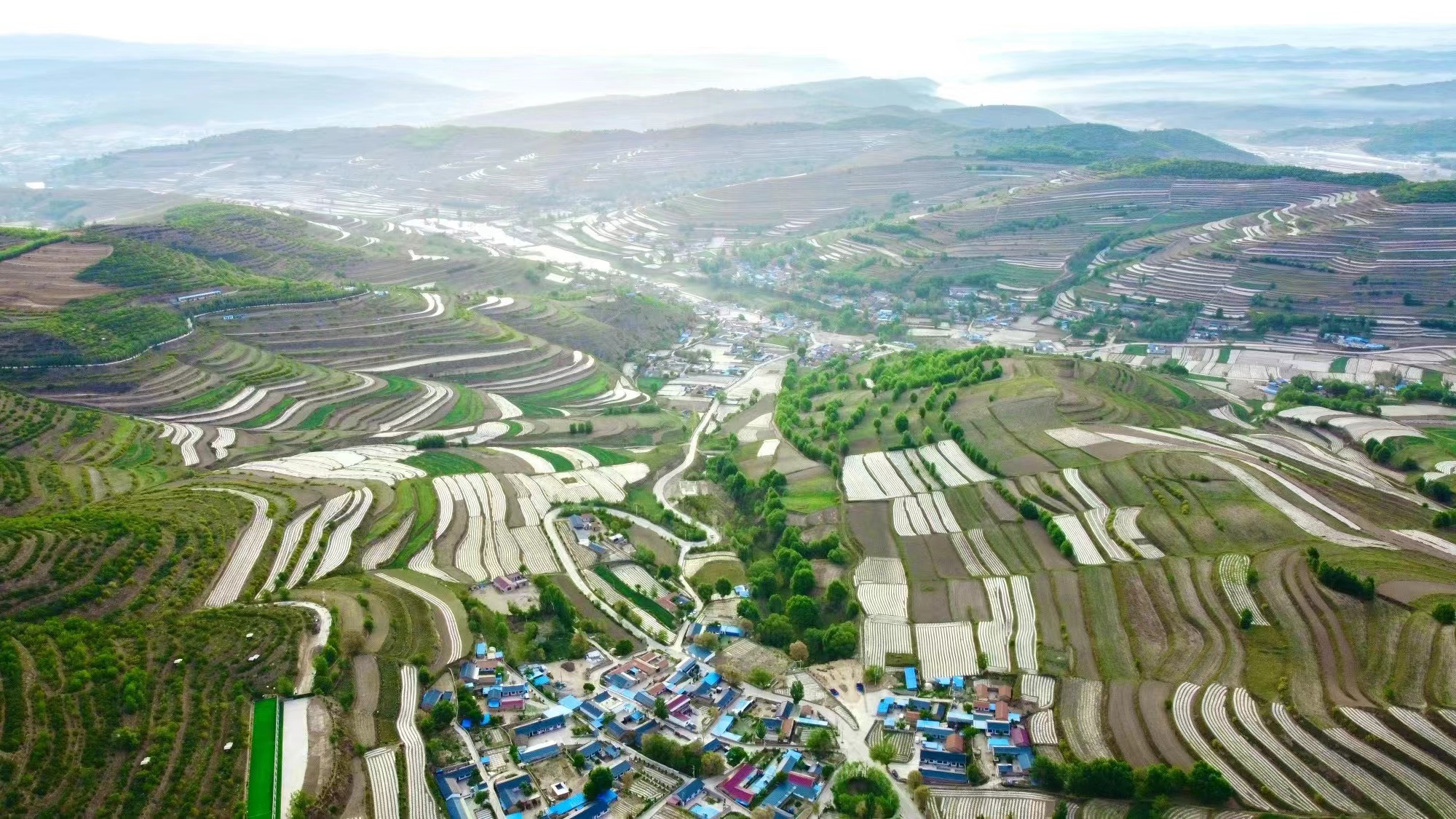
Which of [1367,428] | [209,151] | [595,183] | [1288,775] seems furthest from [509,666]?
[209,151]

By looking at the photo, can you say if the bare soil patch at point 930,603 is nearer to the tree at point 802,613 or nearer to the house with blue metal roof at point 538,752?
the tree at point 802,613

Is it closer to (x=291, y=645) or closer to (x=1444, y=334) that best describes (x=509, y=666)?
(x=291, y=645)

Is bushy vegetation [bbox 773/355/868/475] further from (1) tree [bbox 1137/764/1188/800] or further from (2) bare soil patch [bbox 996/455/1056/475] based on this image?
(1) tree [bbox 1137/764/1188/800]

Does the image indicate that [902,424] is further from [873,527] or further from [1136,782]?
[1136,782]

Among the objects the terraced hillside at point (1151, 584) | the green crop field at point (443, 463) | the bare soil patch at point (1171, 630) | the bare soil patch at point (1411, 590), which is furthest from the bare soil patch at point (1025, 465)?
the green crop field at point (443, 463)

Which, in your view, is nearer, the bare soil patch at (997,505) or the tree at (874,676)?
the tree at (874,676)

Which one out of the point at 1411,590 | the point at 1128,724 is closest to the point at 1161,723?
the point at 1128,724
